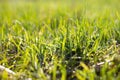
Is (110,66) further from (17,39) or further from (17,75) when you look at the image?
(17,39)

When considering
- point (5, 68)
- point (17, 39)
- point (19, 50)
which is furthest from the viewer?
point (17, 39)

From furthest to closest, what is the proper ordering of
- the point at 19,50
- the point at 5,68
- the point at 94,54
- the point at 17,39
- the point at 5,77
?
1. the point at 17,39
2. the point at 19,50
3. the point at 94,54
4. the point at 5,68
5. the point at 5,77

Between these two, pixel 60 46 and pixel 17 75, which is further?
pixel 60 46

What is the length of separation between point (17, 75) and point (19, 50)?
46cm

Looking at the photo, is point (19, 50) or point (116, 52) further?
point (19, 50)

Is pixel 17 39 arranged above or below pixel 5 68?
above

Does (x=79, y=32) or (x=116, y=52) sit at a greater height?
(x=79, y=32)

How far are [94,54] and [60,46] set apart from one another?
0.91 feet

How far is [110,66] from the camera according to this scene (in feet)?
6.53

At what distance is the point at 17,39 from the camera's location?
8.55ft

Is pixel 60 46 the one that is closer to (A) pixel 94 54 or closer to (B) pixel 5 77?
(A) pixel 94 54

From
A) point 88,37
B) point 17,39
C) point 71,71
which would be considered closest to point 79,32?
point 88,37

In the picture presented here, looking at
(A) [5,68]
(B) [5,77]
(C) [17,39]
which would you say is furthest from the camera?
(C) [17,39]

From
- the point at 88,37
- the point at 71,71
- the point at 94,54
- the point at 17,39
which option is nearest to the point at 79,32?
the point at 88,37
